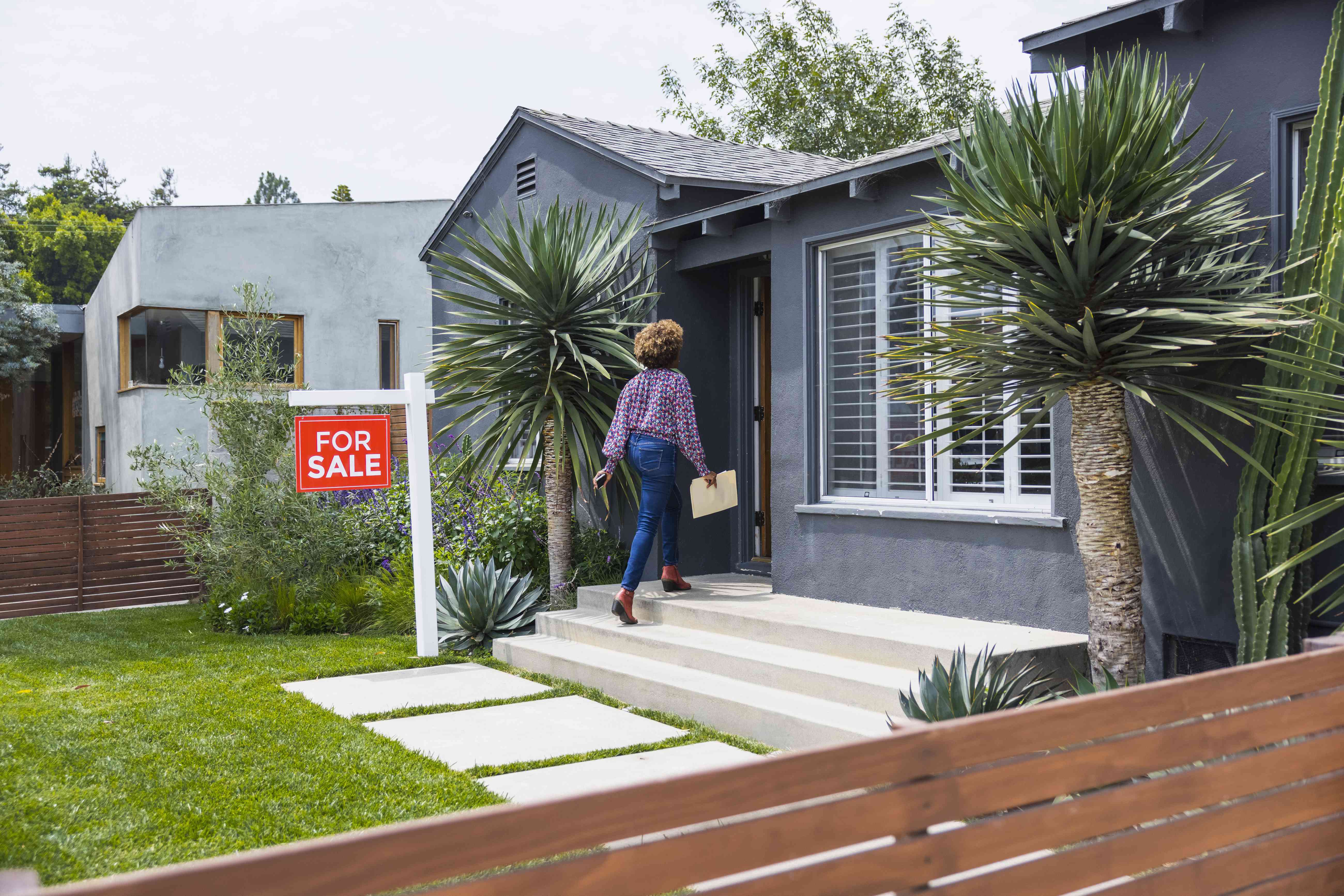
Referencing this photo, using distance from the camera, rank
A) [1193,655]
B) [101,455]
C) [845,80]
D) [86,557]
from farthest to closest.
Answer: [845,80] → [101,455] → [86,557] → [1193,655]

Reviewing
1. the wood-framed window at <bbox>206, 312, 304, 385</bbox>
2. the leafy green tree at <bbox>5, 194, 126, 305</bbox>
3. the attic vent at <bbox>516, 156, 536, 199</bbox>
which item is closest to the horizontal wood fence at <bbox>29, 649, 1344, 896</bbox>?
the attic vent at <bbox>516, 156, 536, 199</bbox>

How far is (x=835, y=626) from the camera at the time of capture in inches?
234

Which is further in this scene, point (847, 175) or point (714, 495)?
point (714, 495)

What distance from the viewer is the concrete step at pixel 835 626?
5254 mm

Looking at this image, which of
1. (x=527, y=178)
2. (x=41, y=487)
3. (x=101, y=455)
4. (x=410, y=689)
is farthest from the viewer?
(x=101, y=455)

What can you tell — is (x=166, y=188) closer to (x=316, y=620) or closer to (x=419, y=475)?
(x=316, y=620)

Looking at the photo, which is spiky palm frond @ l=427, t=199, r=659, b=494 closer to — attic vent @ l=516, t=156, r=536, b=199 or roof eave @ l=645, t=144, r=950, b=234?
roof eave @ l=645, t=144, r=950, b=234

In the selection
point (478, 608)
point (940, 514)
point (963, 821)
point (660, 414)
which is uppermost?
point (660, 414)

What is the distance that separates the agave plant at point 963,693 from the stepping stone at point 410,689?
9.12ft

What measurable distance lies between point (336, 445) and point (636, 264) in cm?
275

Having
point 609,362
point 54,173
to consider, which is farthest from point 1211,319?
point 54,173

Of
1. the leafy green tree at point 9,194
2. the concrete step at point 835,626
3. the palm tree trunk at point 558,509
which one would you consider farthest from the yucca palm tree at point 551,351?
the leafy green tree at point 9,194

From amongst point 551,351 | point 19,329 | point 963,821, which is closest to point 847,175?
point 551,351

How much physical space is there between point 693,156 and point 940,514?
15.3ft
